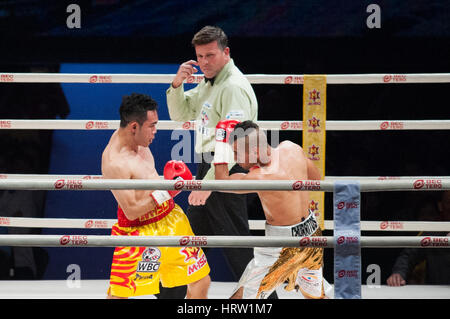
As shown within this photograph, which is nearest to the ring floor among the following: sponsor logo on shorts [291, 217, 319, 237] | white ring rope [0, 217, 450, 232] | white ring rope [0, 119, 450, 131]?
white ring rope [0, 217, 450, 232]

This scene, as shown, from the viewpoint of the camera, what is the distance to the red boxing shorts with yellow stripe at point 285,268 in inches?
116

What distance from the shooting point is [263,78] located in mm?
4090

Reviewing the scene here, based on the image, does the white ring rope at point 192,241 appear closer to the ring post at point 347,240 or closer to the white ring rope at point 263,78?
the ring post at point 347,240

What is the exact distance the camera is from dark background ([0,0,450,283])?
451 centimetres

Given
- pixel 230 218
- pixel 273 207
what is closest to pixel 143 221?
pixel 230 218

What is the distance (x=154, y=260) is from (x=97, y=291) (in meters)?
1.13

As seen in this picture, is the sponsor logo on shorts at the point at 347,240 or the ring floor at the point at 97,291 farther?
the ring floor at the point at 97,291

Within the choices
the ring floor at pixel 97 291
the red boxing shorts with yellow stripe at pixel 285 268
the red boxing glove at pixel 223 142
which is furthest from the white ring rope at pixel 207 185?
the ring floor at pixel 97 291

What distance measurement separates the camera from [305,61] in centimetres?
455

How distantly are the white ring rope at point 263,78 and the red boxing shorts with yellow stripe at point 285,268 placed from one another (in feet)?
4.13

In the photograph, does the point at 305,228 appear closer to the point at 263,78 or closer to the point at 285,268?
the point at 285,268

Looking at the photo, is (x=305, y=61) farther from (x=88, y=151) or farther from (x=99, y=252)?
(x=99, y=252)

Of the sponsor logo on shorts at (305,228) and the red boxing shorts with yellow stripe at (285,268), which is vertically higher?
the sponsor logo on shorts at (305,228)

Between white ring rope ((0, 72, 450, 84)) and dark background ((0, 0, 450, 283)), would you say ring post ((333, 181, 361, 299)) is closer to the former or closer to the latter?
white ring rope ((0, 72, 450, 84))
